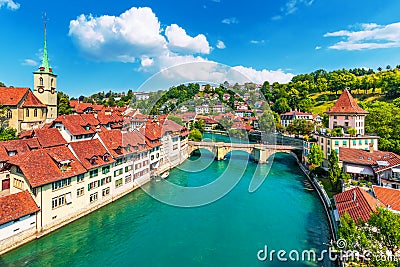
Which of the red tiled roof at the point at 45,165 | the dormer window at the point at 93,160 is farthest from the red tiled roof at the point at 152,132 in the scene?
the red tiled roof at the point at 45,165

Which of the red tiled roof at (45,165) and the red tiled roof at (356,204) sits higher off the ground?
the red tiled roof at (45,165)

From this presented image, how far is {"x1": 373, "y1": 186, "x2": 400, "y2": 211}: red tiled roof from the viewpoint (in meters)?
15.1

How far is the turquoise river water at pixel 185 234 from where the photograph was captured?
1391 centimetres

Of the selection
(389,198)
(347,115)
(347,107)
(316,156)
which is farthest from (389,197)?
(347,107)

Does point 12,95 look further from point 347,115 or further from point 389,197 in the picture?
point 347,115

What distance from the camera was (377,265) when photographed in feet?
29.2

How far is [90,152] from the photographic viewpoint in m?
20.4

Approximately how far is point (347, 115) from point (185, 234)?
2690cm

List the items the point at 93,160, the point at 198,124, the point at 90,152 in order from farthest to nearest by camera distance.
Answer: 1. the point at 198,124
2. the point at 90,152
3. the point at 93,160

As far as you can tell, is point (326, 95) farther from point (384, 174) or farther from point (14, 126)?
point (14, 126)

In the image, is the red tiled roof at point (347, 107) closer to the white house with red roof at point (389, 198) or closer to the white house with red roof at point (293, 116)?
the white house with red roof at point (389, 198)

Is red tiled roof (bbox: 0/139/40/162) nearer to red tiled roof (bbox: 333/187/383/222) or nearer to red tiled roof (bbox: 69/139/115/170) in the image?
red tiled roof (bbox: 69/139/115/170)

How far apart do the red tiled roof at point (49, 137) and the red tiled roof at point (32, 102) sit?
360 inches

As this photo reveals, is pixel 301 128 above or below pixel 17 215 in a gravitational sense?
above
